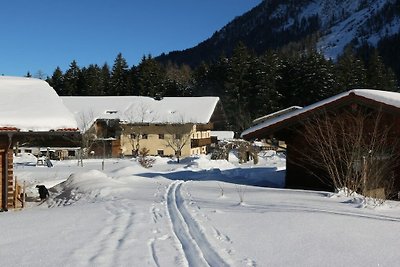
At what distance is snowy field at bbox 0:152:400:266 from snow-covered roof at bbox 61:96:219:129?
34705 mm

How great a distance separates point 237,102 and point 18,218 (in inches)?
1982

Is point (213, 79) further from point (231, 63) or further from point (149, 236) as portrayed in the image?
point (149, 236)

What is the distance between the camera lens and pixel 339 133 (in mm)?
15273

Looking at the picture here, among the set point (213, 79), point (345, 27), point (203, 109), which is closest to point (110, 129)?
point (203, 109)

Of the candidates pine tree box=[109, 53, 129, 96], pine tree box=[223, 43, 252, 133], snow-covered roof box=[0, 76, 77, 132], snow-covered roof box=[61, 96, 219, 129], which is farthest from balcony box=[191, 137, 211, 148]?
snow-covered roof box=[0, 76, 77, 132]

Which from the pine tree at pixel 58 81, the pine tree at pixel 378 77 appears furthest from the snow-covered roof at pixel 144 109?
the pine tree at pixel 378 77

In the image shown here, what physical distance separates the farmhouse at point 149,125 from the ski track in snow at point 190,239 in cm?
3590

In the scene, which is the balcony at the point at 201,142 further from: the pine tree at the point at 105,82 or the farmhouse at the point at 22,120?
the farmhouse at the point at 22,120

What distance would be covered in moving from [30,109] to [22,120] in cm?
83

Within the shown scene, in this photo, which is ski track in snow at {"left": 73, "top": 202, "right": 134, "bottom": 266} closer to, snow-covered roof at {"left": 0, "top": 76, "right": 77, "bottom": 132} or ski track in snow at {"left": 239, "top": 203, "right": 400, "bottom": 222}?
ski track in snow at {"left": 239, "top": 203, "right": 400, "bottom": 222}

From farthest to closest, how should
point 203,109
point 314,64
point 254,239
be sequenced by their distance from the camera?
point 314,64, point 203,109, point 254,239

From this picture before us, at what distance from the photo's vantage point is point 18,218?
10.0 meters

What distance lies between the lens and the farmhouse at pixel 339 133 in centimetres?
1379

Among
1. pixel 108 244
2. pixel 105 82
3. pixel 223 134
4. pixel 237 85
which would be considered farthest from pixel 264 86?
pixel 108 244
